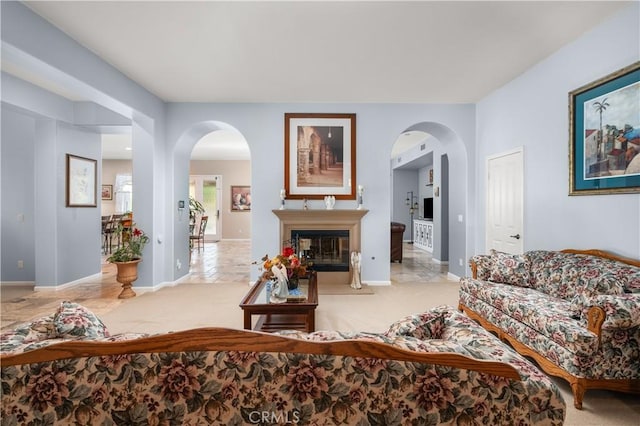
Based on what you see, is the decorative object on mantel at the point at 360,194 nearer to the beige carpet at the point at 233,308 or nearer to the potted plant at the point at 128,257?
the beige carpet at the point at 233,308

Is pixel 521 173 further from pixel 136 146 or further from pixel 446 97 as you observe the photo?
pixel 136 146

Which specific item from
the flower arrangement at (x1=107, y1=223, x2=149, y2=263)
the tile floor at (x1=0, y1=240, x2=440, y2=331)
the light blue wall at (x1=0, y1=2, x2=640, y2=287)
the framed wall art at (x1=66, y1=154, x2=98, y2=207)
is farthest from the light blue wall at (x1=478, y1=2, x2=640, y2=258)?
the framed wall art at (x1=66, y1=154, x2=98, y2=207)

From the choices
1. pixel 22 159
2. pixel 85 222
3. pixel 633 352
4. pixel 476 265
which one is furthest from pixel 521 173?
pixel 22 159

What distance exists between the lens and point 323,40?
3.07 metres

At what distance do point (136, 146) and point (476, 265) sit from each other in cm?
503

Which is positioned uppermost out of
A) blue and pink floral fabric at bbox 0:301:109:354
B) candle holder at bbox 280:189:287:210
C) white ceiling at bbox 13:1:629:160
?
white ceiling at bbox 13:1:629:160

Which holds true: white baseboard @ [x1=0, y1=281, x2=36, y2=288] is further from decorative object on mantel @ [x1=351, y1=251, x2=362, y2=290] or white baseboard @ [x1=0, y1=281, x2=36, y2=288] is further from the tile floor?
decorative object on mantel @ [x1=351, y1=251, x2=362, y2=290]

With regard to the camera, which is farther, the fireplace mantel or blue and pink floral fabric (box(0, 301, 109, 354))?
the fireplace mantel

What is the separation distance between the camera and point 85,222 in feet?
16.8

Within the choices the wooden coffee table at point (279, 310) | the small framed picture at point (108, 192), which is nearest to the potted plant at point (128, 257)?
the wooden coffee table at point (279, 310)

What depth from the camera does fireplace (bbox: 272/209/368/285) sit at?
15.8 feet

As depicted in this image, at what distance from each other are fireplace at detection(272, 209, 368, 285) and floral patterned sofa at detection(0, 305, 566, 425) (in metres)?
3.85

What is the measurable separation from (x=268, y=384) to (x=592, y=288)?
2.78 m

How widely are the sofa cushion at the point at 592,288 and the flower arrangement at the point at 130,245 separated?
16.6 feet
